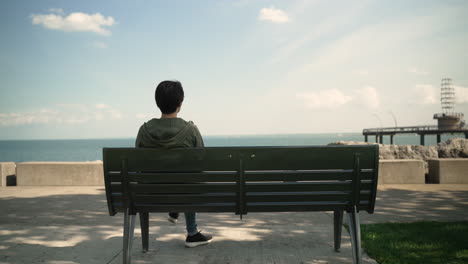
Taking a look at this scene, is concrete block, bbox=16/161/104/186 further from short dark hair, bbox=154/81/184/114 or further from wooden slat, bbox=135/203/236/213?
wooden slat, bbox=135/203/236/213

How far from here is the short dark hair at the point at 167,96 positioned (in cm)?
339

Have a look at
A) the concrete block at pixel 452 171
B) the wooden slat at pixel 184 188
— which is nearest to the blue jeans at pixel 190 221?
the wooden slat at pixel 184 188

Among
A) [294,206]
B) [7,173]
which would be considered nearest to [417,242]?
[294,206]

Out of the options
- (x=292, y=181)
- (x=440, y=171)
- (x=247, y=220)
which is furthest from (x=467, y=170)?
(x=292, y=181)

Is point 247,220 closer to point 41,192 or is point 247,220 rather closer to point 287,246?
point 287,246

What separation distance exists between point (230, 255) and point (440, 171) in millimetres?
7507

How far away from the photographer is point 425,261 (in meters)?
3.40

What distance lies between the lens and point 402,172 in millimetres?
8859

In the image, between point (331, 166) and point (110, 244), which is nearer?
point (331, 166)

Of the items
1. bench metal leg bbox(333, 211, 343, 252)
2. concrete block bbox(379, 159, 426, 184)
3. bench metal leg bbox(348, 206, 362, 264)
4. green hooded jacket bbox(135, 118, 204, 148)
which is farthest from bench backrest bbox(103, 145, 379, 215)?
concrete block bbox(379, 159, 426, 184)

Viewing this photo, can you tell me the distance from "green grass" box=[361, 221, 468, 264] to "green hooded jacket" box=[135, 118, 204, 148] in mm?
2146

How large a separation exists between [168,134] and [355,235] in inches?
72.5

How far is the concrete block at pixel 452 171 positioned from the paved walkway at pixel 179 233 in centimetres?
203

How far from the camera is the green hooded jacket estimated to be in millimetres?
3152
